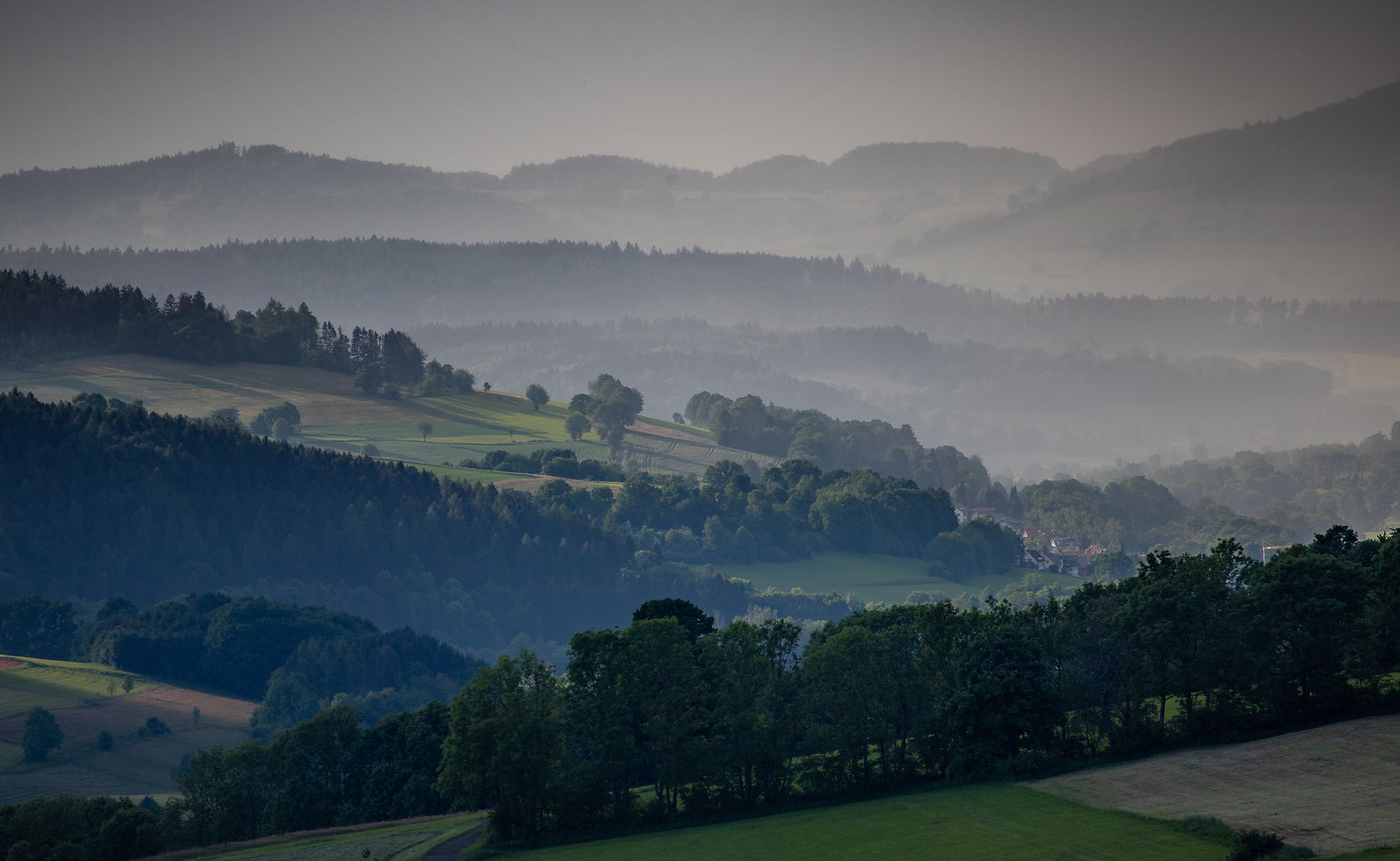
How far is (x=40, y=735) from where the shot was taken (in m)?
81.5

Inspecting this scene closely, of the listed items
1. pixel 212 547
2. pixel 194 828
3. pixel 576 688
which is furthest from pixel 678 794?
pixel 212 547

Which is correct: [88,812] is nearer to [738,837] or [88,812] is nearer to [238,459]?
[738,837]

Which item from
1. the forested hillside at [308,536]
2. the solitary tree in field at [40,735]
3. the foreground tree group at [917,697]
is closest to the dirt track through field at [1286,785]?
the foreground tree group at [917,697]

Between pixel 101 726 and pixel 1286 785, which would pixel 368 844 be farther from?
pixel 101 726

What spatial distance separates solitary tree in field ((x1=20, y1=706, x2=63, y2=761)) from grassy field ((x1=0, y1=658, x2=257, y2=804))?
61 centimetres

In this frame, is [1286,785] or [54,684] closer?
[1286,785]

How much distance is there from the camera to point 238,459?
16500 centimetres

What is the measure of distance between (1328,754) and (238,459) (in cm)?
15702

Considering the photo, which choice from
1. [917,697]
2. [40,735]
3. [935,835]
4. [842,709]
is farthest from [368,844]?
[40,735]

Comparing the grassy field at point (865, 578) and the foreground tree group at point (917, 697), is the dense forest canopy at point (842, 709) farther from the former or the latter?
the grassy field at point (865, 578)

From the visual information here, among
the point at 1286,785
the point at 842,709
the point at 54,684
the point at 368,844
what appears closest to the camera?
the point at 1286,785

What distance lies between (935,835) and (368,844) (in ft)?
82.6

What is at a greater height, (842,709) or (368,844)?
(842,709)

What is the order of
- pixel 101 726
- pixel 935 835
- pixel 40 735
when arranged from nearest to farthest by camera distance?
pixel 935 835 → pixel 40 735 → pixel 101 726
